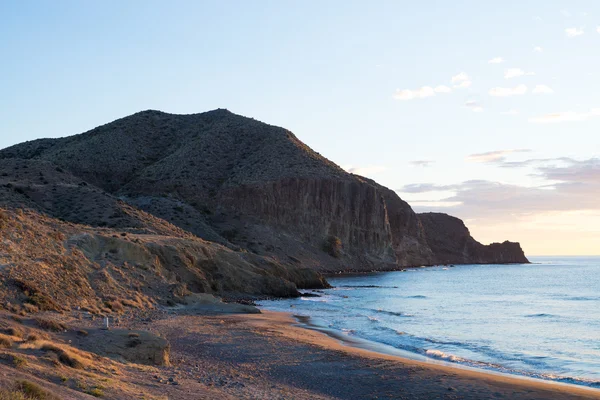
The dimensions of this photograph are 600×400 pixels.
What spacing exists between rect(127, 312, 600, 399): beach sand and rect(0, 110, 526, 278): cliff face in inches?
2308

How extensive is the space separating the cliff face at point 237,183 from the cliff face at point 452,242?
56.6 m

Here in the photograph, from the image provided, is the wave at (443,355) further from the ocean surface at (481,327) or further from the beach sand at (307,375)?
the beach sand at (307,375)

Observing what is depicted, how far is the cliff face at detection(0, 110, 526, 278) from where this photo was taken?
95.9m

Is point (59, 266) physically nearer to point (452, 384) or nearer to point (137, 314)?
point (137, 314)

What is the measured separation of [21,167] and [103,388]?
6218 centimetres

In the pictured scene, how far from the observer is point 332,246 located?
349ft

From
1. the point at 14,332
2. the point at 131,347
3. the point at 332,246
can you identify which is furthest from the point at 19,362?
the point at 332,246

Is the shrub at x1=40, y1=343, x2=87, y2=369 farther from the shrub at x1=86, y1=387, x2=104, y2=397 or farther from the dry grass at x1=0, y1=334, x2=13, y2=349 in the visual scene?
the shrub at x1=86, y1=387, x2=104, y2=397

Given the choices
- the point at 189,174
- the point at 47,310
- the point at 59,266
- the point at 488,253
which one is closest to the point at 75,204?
the point at 59,266

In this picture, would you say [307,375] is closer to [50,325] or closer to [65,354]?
[65,354]

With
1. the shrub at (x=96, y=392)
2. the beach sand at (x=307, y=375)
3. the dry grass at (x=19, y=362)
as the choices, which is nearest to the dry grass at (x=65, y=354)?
the dry grass at (x=19, y=362)

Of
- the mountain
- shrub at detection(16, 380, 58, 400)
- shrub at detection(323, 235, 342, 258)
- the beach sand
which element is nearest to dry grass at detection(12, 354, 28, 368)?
shrub at detection(16, 380, 58, 400)

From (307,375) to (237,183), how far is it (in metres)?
85.8

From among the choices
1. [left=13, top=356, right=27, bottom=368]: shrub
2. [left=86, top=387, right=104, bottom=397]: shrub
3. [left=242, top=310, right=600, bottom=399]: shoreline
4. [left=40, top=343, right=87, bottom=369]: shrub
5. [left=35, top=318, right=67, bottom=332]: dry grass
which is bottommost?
[left=242, top=310, right=600, bottom=399]: shoreline
